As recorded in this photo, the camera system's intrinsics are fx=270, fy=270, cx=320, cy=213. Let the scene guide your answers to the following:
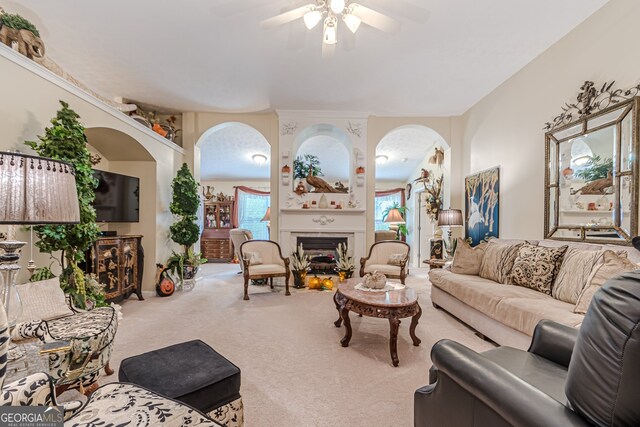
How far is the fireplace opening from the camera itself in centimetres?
498

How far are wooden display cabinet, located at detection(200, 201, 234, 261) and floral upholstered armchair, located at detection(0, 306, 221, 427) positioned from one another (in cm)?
668

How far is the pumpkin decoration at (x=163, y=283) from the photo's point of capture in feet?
12.9

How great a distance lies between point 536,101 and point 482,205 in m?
1.52

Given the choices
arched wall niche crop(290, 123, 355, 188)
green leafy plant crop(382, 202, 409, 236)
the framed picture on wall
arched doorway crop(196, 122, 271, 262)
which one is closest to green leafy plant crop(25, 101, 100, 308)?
Answer: arched wall niche crop(290, 123, 355, 188)

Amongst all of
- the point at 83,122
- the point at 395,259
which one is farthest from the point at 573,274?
the point at 83,122

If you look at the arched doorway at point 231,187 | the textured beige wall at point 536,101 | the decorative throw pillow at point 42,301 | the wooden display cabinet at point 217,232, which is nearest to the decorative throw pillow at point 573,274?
the textured beige wall at point 536,101

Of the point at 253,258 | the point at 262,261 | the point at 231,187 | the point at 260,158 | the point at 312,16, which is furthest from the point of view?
the point at 231,187

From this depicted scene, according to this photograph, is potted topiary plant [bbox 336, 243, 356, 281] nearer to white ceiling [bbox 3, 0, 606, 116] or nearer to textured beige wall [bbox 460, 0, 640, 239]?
textured beige wall [bbox 460, 0, 640, 239]

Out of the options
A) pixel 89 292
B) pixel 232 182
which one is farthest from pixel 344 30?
pixel 232 182

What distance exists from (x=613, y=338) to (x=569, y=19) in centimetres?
324

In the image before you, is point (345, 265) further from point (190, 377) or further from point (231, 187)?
point (231, 187)

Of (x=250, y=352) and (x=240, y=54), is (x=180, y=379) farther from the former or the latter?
(x=240, y=54)

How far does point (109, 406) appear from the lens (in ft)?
2.85

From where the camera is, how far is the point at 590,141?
2477mm
